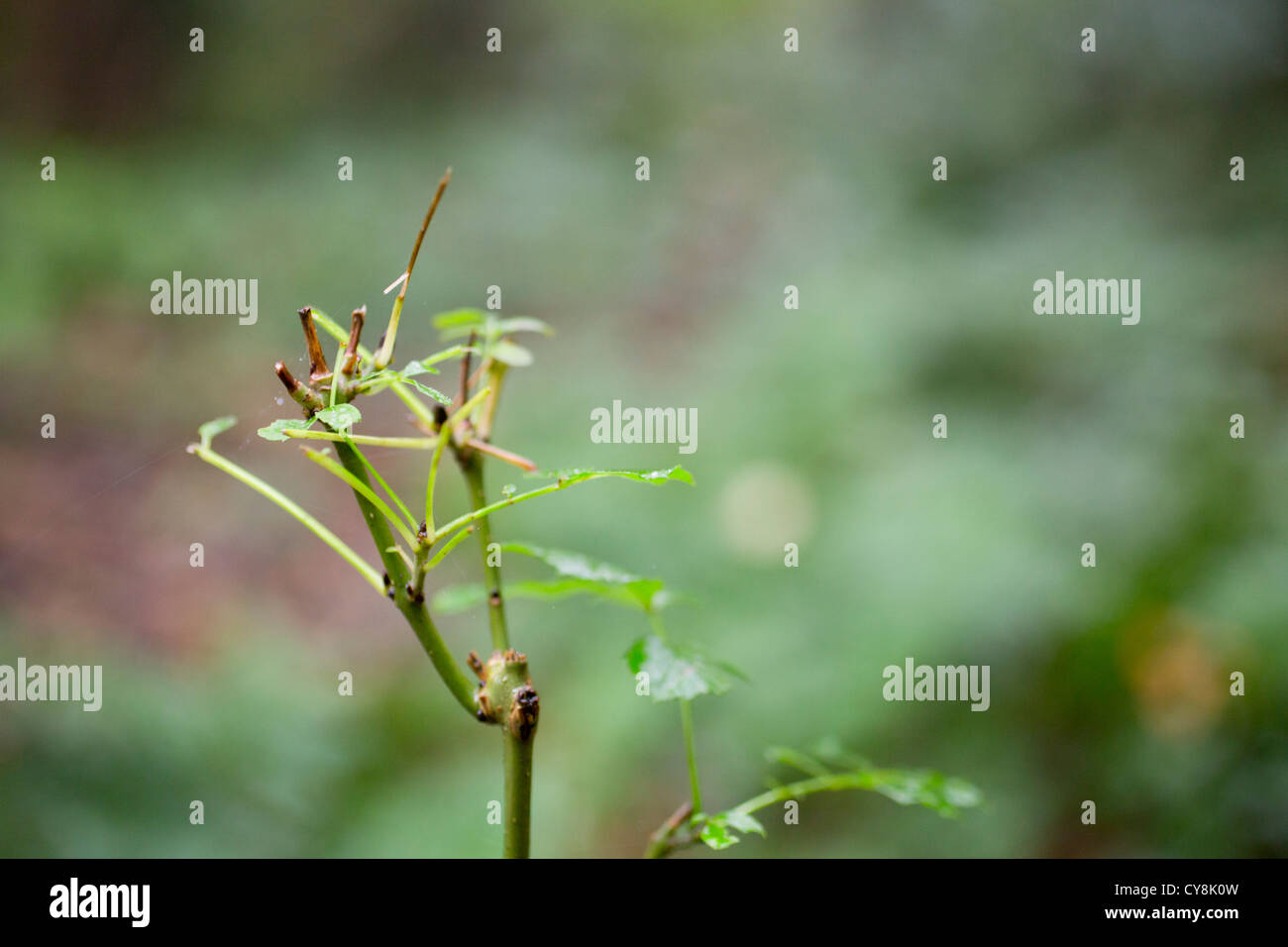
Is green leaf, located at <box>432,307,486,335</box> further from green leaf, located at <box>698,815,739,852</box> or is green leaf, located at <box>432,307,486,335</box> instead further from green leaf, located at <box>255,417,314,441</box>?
green leaf, located at <box>698,815,739,852</box>

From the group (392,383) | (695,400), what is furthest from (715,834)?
(695,400)

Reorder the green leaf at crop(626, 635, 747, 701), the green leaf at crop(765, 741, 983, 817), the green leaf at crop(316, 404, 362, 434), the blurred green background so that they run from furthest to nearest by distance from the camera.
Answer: the blurred green background
the green leaf at crop(765, 741, 983, 817)
the green leaf at crop(626, 635, 747, 701)
the green leaf at crop(316, 404, 362, 434)

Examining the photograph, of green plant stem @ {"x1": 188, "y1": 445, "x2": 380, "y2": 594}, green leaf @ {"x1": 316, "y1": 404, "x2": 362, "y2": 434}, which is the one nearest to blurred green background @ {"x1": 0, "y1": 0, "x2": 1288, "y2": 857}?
green plant stem @ {"x1": 188, "y1": 445, "x2": 380, "y2": 594}

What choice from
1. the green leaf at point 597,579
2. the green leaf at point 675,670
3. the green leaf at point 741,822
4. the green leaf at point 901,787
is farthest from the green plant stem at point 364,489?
the green leaf at point 901,787
